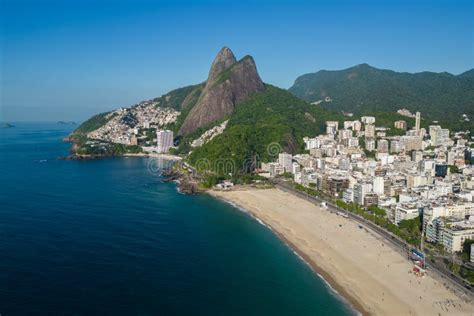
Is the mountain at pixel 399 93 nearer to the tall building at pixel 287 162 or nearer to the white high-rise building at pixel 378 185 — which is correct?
the tall building at pixel 287 162

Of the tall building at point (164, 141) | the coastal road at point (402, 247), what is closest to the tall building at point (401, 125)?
the coastal road at point (402, 247)

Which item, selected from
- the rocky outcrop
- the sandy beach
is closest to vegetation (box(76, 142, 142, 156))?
the rocky outcrop

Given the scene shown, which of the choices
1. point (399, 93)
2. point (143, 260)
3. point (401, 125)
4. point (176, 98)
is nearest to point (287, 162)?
point (401, 125)

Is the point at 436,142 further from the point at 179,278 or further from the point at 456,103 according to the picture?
the point at 179,278

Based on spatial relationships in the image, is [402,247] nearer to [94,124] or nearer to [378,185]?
[378,185]

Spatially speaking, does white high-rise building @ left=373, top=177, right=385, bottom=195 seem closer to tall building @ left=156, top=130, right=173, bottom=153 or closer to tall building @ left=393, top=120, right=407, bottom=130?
tall building @ left=393, top=120, right=407, bottom=130

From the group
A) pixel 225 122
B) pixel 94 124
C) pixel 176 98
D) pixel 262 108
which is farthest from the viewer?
pixel 176 98
